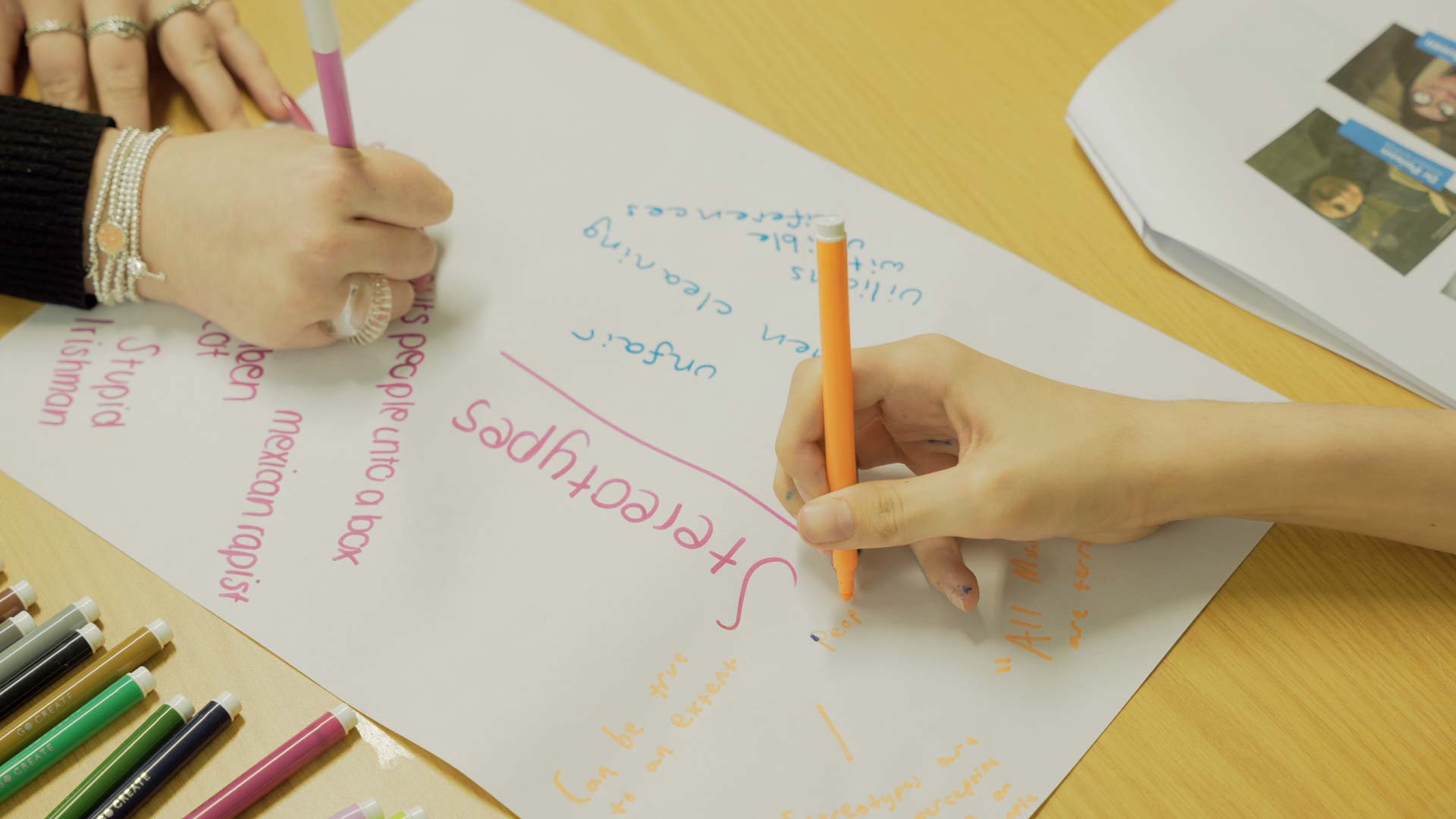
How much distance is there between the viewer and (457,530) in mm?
557

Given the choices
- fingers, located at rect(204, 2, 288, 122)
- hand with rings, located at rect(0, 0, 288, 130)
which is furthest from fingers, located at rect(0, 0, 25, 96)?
fingers, located at rect(204, 2, 288, 122)

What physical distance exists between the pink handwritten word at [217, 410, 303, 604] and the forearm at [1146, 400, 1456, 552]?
0.46 meters

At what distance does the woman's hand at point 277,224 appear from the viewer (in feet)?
1.95

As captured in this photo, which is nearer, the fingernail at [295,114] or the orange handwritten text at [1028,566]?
the orange handwritten text at [1028,566]

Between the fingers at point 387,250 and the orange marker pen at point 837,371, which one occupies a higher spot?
the orange marker pen at point 837,371

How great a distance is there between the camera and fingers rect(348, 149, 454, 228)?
604 millimetres

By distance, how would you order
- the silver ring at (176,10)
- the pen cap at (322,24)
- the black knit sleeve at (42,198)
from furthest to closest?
the silver ring at (176,10) → the black knit sleeve at (42,198) → the pen cap at (322,24)

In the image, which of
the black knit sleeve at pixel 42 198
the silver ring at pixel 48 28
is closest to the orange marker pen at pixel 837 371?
the black knit sleeve at pixel 42 198

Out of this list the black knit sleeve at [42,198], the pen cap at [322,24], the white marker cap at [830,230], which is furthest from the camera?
the black knit sleeve at [42,198]

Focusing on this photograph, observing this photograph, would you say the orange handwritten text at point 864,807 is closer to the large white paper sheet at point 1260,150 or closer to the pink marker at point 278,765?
the pink marker at point 278,765

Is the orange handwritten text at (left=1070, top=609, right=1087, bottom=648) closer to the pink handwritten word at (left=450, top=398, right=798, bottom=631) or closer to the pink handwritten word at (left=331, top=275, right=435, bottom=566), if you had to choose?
the pink handwritten word at (left=450, top=398, right=798, bottom=631)

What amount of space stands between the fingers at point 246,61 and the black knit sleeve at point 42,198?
0.38 feet

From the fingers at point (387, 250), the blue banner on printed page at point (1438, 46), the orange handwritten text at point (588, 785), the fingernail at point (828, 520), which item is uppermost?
the blue banner on printed page at point (1438, 46)

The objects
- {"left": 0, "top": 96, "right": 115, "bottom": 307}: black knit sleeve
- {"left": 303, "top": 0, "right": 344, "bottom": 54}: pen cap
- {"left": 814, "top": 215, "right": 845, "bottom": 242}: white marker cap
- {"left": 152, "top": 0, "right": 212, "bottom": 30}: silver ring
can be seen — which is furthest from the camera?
{"left": 152, "top": 0, "right": 212, "bottom": 30}: silver ring
